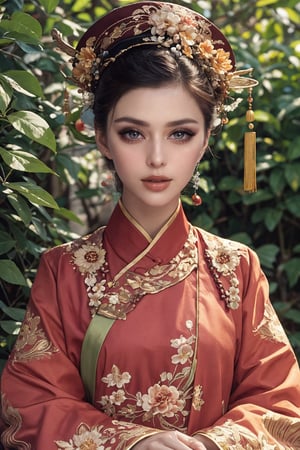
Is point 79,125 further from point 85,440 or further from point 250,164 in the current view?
point 85,440

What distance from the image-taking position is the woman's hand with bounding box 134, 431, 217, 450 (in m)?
1.77


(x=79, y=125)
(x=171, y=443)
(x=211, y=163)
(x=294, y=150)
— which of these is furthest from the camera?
(x=211, y=163)

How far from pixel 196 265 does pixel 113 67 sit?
46 cm

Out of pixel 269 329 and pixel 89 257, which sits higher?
pixel 89 257

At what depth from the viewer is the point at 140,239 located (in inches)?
79.6

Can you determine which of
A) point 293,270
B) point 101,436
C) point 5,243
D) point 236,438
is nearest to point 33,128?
point 5,243

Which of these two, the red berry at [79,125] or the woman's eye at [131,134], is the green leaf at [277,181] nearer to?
the red berry at [79,125]

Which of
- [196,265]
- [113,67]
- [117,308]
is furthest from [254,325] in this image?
[113,67]

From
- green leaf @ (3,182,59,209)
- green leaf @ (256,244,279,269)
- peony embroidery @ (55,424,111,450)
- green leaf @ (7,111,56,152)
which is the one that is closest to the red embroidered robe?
peony embroidery @ (55,424,111,450)

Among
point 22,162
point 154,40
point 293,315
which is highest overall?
point 154,40

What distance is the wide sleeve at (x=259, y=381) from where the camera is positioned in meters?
1.91

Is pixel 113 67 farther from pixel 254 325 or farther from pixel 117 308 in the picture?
pixel 254 325

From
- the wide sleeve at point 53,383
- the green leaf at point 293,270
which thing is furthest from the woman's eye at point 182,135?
the green leaf at point 293,270

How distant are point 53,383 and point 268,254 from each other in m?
1.25
